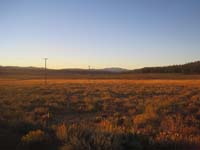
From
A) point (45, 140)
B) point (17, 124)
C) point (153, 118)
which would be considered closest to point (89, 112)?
point (153, 118)

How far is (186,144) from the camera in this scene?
8.48m

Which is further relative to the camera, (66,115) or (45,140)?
(66,115)

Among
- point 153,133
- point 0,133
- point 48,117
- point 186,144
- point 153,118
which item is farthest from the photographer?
point 48,117

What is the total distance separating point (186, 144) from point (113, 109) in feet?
35.8

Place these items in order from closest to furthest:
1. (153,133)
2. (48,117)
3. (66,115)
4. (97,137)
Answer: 1. (97,137)
2. (153,133)
3. (48,117)
4. (66,115)

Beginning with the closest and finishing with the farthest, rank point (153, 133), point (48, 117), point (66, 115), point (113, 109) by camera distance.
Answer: point (153, 133) → point (48, 117) → point (66, 115) → point (113, 109)

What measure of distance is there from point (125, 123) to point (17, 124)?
4.75m

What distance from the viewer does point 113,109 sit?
1928 centimetres

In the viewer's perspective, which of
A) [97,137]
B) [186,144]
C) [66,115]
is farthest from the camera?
[66,115]

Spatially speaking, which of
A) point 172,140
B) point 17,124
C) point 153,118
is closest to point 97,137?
point 172,140

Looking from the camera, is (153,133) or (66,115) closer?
(153,133)

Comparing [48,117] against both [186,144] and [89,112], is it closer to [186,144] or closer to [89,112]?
[89,112]

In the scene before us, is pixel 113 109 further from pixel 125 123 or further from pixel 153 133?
pixel 153 133

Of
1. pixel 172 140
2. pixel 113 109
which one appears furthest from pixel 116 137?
pixel 113 109
